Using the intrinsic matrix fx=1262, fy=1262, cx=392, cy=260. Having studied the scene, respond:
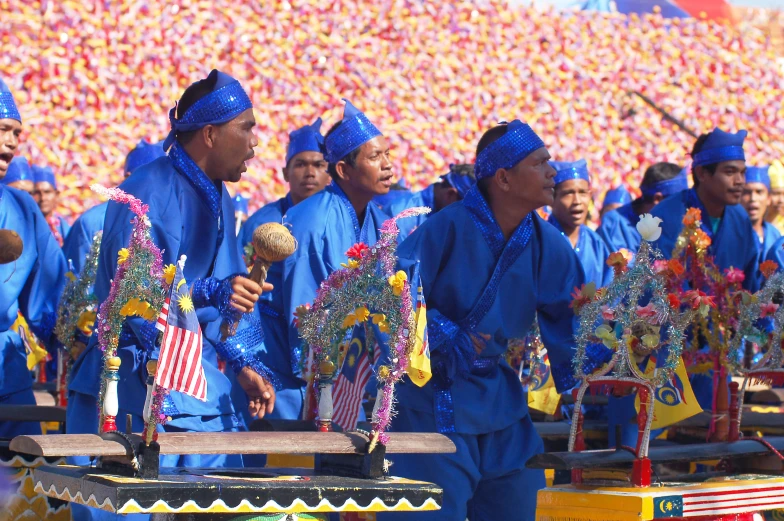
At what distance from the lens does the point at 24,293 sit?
219 inches

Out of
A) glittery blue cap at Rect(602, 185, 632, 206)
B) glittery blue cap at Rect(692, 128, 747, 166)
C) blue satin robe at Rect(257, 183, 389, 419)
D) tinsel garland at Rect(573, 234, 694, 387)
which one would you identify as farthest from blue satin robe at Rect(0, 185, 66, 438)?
glittery blue cap at Rect(602, 185, 632, 206)

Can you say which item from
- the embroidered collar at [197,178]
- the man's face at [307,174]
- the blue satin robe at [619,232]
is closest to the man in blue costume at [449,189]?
the man's face at [307,174]

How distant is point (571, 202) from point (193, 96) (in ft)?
12.9

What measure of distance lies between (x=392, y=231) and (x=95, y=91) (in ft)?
44.6

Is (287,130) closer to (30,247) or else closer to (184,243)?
(30,247)

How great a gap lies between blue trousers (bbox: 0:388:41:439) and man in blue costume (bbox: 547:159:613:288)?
3677 millimetres

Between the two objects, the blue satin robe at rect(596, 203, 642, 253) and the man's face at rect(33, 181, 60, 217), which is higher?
the man's face at rect(33, 181, 60, 217)

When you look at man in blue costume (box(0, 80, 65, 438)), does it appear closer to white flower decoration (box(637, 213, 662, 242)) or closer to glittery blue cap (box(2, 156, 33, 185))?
white flower decoration (box(637, 213, 662, 242))

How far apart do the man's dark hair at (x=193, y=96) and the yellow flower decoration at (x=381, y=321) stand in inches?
38.6

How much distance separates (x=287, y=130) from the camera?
17.4 metres

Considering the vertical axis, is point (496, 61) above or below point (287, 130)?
above

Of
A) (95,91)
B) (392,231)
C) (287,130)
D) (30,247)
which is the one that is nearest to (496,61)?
(287,130)

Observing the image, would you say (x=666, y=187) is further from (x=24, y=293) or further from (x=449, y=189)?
(x=24, y=293)

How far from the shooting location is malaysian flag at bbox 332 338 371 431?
14.4ft
